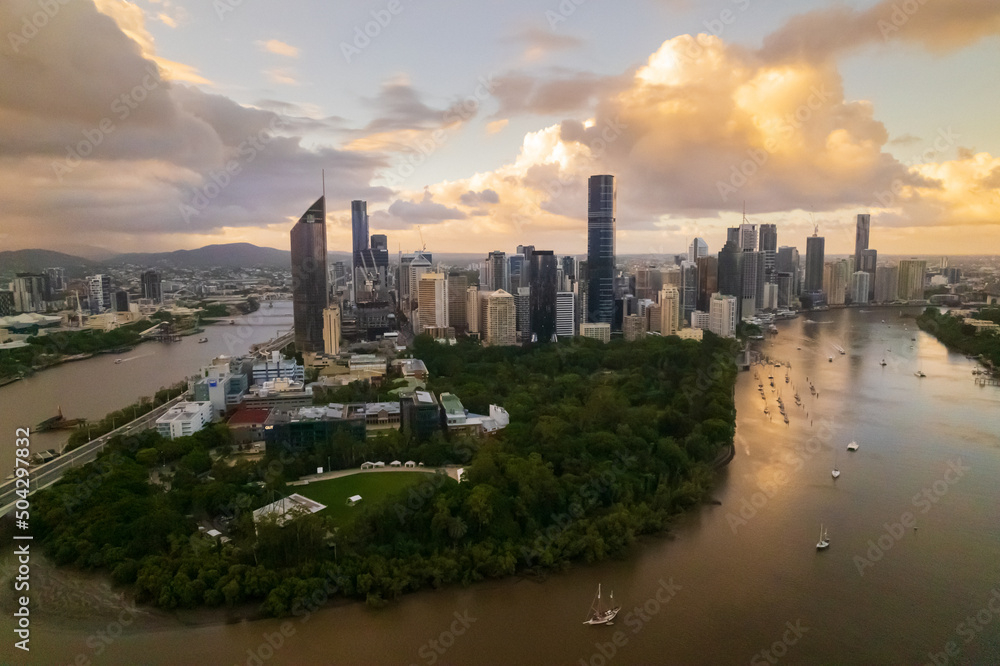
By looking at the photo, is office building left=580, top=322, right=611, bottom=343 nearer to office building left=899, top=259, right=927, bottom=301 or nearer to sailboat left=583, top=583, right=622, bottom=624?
sailboat left=583, top=583, right=622, bottom=624

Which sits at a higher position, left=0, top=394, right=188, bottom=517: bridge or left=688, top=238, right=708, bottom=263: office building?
left=688, top=238, right=708, bottom=263: office building

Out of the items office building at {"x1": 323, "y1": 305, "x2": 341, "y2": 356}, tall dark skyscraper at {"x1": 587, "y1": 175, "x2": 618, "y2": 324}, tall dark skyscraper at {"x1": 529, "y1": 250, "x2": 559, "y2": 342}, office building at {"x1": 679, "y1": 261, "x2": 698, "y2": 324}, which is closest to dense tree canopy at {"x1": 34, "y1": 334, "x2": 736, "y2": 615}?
office building at {"x1": 323, "y1": 305, "x2": 341, "y2": 356}

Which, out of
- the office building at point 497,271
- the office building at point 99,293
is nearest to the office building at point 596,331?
the office building at point 497,271

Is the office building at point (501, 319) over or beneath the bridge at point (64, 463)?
over

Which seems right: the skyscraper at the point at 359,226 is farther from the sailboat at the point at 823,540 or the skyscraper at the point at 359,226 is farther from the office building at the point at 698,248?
the sailboat at the point at 823,540

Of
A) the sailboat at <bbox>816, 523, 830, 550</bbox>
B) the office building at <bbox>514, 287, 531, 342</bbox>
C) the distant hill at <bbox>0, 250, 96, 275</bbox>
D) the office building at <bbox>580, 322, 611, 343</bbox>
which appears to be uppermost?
the distant hill at <bbox>0, 250, 96, 275</bbox>

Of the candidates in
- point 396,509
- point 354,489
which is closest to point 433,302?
point 354,489
